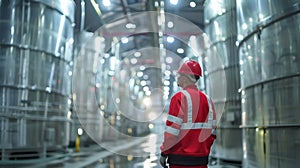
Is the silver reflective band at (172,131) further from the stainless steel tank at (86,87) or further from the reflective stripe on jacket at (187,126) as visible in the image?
the stainless steel tank at (86,87)

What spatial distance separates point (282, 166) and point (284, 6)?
2.71 meters

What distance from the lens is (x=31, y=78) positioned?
9406 millimetres

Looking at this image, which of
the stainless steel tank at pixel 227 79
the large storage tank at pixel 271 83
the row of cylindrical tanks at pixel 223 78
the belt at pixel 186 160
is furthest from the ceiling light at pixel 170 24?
the belt at pixel 186 160

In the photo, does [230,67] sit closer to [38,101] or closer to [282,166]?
[282,166]

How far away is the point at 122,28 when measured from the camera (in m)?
19.2

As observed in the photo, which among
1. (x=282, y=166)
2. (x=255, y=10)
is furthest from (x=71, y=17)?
(x=282, y=166)

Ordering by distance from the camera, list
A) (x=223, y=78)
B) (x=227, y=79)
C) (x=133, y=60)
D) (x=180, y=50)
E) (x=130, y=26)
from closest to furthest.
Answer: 1. (x=227, y=79)
2. (x=223, y=78)
3. (x=180, y=50)
4. (x=130, y=26)
5. (x=133, y=60)

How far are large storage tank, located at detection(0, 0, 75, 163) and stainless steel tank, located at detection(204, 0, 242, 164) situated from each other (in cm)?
505

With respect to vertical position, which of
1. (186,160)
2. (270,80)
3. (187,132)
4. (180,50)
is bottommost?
(186,160)

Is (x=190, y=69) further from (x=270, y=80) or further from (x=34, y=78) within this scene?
(x=34, y=78)

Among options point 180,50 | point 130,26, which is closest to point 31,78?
point 180,50

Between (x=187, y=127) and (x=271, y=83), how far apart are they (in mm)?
3285

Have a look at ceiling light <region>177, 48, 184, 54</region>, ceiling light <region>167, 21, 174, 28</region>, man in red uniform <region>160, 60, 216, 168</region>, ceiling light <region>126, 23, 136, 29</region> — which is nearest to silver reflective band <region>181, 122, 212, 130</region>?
man in red uniform <region>160, 60, 216, 168</region>

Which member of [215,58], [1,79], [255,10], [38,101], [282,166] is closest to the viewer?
[282,166]
